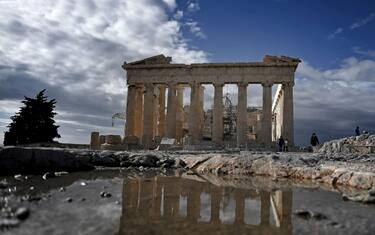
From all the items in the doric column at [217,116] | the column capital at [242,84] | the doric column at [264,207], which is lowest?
the doric column at [264,207]

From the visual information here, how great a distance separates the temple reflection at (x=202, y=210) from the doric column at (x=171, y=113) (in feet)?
88.6

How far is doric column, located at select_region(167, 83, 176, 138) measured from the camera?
126 feet

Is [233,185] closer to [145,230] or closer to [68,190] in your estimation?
[68,190]

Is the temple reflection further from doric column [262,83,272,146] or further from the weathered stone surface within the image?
doric column [262,83,272,146]

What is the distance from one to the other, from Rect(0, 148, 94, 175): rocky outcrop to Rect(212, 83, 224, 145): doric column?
73.4ft

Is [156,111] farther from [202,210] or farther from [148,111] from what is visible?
[202,210]

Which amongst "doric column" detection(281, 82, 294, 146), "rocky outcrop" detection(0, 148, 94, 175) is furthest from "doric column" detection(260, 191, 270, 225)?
"doric column" detection(281, 82, 294, 146)

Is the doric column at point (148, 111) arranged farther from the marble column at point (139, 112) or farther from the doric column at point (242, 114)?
the doric column at point (242, 114)

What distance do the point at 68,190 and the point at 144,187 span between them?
225 cm

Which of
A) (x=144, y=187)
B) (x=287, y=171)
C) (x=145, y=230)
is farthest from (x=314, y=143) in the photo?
(x=145, y=230)

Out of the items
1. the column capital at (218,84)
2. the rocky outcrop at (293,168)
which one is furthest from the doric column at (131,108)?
the rocky outcrop at (293,168)

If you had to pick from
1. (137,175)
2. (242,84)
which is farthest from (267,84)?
(137,175)

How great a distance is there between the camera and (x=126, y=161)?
19312mm

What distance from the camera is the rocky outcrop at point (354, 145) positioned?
64.0 feet
